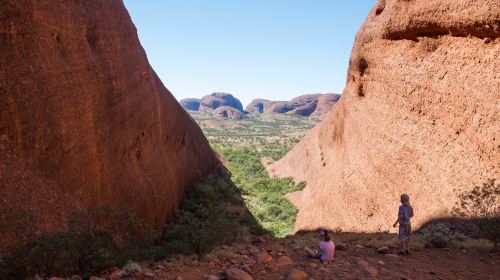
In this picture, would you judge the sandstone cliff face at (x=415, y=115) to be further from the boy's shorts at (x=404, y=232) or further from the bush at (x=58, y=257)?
the bush at (x=58, y=257)

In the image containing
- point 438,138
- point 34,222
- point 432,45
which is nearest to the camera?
point 34,222

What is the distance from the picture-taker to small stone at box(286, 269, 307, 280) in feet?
21.5

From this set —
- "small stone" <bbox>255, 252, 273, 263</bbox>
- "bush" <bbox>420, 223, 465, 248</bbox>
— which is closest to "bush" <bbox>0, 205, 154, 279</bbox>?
"small stone" <bbox>255, 252, 273, 263</bbox>

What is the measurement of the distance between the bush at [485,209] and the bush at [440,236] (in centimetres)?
62

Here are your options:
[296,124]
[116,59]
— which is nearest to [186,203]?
[116,59]

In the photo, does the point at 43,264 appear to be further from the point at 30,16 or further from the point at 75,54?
the point at 75,54

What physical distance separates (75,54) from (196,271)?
8.22 m

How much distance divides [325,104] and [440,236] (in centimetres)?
13126

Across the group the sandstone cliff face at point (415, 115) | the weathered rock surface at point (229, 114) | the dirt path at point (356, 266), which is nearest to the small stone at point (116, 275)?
the dirt path at point (356, 266)

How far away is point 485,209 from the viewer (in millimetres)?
9789

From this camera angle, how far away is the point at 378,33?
19641mm

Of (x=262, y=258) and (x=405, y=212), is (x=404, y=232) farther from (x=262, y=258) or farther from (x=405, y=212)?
(x=262, y=258)

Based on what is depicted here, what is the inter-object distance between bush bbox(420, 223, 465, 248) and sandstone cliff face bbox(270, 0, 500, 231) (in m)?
1.07

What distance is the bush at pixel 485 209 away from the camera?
29.7 ft
